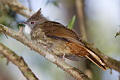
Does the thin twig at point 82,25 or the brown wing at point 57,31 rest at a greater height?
the thin twig at point 82,25

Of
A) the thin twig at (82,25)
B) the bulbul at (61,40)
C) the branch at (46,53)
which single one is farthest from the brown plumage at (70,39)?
the thin twig at (82,25)

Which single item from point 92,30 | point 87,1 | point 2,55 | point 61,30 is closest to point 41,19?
point 61,30

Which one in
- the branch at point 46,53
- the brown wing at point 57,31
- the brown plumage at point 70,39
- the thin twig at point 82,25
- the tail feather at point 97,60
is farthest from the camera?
the thin twig at point 82,25

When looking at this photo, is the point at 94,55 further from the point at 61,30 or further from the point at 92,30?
the point at 92,30

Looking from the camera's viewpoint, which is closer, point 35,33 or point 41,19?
point 35,33

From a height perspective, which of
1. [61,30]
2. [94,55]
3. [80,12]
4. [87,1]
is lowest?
[94,55]

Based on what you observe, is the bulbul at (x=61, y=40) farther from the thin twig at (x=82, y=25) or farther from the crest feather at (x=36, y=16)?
the thin twig at (x=82, y=25)

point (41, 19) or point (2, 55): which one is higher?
point (41, 19)

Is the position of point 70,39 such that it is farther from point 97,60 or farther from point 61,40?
point 97,60
